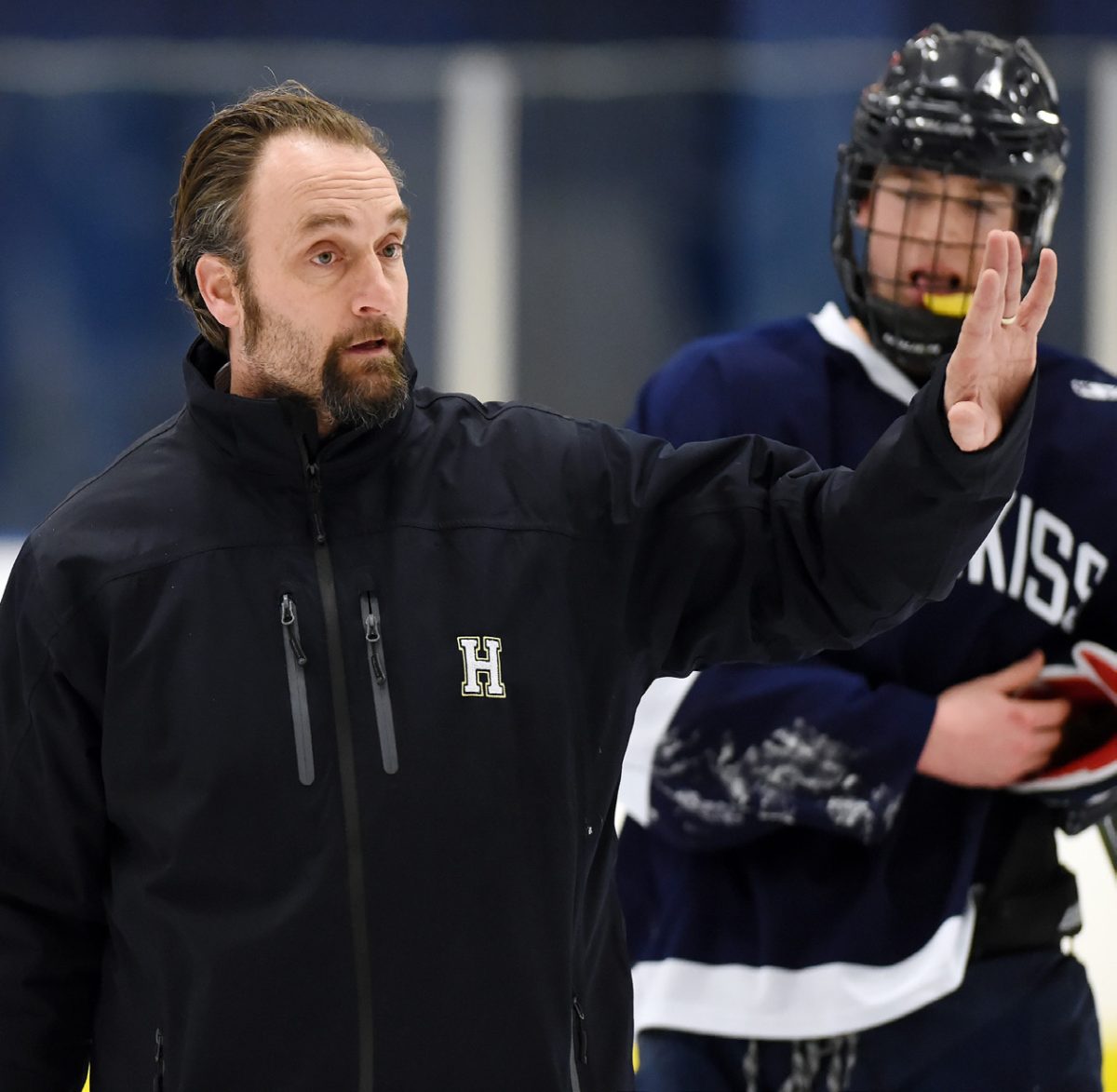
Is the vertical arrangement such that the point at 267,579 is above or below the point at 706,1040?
above

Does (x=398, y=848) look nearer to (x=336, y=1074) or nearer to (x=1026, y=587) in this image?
(x=336, y=1074)

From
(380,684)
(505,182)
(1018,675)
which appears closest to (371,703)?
(380,684)

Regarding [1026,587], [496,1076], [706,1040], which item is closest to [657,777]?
[706,1040]

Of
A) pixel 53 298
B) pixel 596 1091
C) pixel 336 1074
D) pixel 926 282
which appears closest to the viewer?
pixel 336 1074

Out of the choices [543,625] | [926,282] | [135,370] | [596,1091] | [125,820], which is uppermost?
[926,282]

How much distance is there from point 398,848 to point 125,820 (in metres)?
0.26

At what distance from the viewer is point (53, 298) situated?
622 centimetres

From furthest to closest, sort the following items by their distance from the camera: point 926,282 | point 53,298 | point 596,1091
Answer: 1. point 53,298
2. point 926,282
3. point 596,1091

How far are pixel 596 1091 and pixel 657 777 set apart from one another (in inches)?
20.2

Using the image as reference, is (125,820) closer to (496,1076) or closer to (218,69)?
(496,1076)

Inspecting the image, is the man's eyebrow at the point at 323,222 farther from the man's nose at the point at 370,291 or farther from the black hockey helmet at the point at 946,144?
the black hockey helmet at the point at 946,144

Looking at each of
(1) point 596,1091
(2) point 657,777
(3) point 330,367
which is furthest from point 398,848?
(2) point 657,777

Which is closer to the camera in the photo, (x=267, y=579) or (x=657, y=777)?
(x=267, y=579)

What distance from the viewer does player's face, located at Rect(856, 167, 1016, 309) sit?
2152 millimetres
